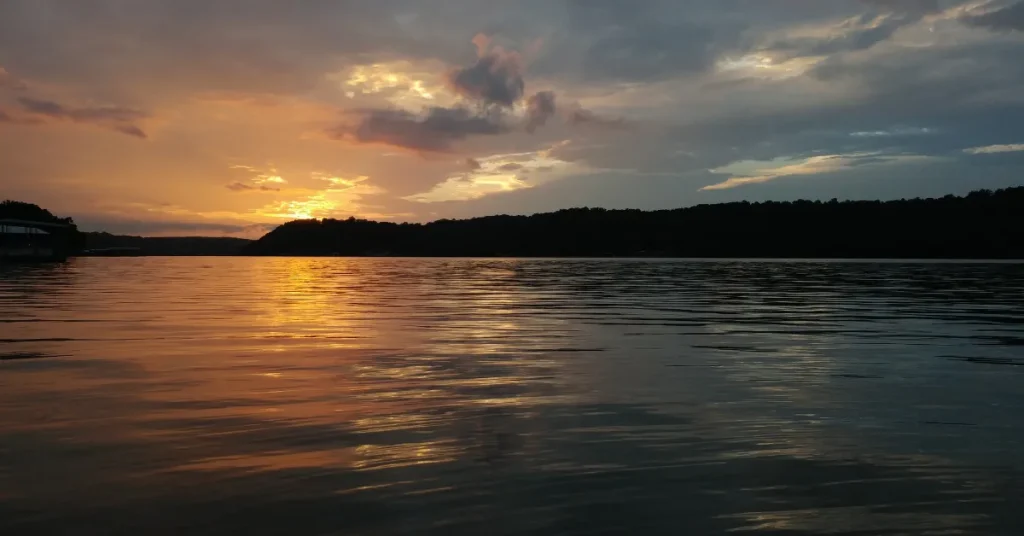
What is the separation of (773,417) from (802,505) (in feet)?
12.7

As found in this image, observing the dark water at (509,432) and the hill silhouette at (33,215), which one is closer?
the dark water at (509,432)

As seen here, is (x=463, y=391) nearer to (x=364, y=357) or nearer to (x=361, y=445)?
(x=361, y=445)

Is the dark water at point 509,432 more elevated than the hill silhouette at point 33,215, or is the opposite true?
the hill silhouette at point 33,215

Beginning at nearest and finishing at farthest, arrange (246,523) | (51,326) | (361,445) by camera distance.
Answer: (246,523), (361,445), (51,326)

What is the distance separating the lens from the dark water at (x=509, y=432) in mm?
6691

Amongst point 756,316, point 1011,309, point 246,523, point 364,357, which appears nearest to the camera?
point 246,523

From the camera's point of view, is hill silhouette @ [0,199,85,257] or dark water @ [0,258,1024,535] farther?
hill silhouette @ [0,199,85,257]

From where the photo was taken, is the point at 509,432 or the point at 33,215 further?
the point at 33,215

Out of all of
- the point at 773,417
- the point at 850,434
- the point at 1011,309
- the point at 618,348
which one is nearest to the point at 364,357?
the point at 618,348

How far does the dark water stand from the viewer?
6.69m

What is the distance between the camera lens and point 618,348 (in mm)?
18578

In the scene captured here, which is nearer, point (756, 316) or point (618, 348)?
point (618, 348)

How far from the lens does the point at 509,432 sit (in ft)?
32.0

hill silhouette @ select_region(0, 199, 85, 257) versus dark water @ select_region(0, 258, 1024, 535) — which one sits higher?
hill silhouette @ select_region(0, 199, 85, 257)
